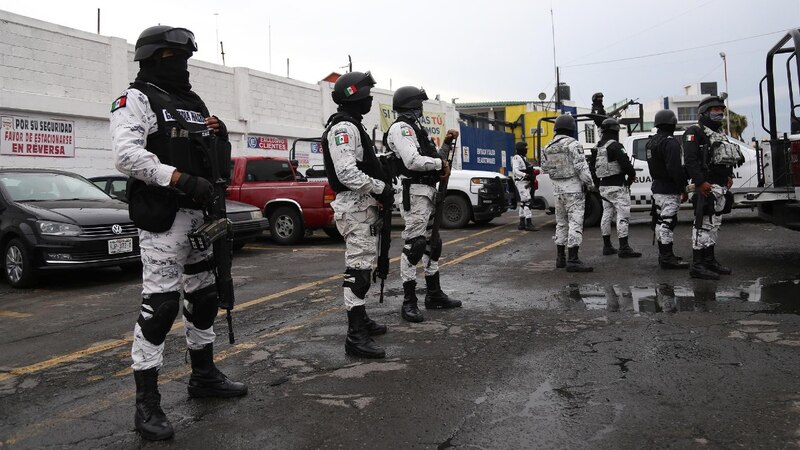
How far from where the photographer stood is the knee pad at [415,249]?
5.36 meters

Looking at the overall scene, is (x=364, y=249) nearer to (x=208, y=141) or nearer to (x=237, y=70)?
(x=208, y=141)

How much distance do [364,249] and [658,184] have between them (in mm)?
4652

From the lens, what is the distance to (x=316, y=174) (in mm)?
12133

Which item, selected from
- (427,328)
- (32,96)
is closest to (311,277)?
(427,328)

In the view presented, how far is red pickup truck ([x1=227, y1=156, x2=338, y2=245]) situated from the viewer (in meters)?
11.4

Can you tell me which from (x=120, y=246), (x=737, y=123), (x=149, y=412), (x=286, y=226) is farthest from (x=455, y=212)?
(x=737, y=123)

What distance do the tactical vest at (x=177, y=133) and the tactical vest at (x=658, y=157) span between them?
573 centimetres

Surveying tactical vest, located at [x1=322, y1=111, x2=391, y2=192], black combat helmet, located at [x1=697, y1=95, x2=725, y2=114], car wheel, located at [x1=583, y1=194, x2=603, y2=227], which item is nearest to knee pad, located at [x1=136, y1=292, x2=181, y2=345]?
tactical vest, located at [x1=322, y1=111, x2=391, y2=192]

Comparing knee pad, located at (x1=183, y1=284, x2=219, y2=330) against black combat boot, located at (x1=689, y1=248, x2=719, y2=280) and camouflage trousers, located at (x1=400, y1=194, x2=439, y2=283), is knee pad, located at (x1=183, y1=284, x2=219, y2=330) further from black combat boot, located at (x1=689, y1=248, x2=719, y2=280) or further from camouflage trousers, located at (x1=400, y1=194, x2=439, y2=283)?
black combat boot, located at (x1=689, y1=248, x2=719, y2=280)

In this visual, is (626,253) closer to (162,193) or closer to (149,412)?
(162,193)

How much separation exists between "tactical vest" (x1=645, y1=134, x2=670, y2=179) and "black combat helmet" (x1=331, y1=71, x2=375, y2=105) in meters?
4.33

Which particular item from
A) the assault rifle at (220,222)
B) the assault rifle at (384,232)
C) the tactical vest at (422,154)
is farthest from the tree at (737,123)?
the assault rifle at (220,222)

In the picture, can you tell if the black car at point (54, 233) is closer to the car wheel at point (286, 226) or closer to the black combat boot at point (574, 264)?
the car wheel at point (286, 226)

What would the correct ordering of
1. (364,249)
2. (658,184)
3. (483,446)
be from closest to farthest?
(483,446) → (364,249) → (658,184)
